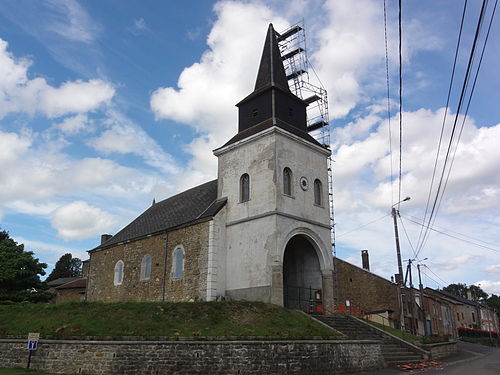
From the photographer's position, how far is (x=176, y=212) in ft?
95.9

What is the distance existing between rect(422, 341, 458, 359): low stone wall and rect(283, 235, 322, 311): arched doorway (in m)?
5.83

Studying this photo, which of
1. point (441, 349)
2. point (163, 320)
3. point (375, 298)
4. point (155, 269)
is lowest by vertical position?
point (441, 349)

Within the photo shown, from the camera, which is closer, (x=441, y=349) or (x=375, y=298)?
(x=441, y=349)

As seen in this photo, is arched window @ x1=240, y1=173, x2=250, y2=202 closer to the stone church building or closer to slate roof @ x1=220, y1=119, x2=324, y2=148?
the stone church building

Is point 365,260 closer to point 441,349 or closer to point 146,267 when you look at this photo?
point 441,349

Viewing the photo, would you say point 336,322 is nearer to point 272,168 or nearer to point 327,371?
point 327,371

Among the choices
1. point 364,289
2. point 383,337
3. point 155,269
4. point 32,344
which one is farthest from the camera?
point 364,289

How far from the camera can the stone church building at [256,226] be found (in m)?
22.0

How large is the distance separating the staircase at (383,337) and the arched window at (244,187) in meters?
7.20

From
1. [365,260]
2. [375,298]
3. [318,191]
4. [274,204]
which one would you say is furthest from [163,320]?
[365,260]

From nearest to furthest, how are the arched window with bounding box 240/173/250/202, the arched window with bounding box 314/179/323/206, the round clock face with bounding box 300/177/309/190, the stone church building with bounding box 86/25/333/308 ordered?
the stone church building with bounding box 86/25/333/308 < the arched window with bounding box 240/173/250/202 < the round clock face with bounding box 300/177/309/190 < the arched window with bounding box 314/179/323/206

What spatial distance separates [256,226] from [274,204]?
1.53 m

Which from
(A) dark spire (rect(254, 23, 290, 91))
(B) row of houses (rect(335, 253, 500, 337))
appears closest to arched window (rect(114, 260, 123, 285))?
(B) row of houses (rect(335, 253, 500, 337))

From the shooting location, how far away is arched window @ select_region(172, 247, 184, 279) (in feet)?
79.3
